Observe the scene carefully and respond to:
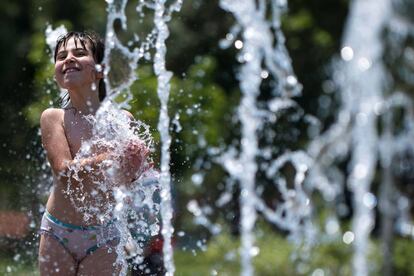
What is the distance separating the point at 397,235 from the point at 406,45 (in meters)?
2.42

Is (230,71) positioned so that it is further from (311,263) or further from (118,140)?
(118,140)

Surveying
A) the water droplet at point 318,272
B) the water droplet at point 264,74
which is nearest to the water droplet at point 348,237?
the water droplet at point 318,272

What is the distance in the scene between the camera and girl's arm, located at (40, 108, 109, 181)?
3.20 meters

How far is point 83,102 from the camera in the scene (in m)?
3.39

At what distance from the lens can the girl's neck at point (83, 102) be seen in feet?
11.1

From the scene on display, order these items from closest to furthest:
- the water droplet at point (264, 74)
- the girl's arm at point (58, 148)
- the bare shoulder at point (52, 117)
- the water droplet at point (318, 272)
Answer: the girl's arm at point (58, 148), the bare shoulder at point (52, 117), the water droplet at point (318, 272), the water droplet at point (264, 74)

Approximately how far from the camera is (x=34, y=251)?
4789mm

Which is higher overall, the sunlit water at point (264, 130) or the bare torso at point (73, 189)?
the sunlit water at point (264, 130)

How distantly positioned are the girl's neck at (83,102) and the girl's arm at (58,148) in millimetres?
66

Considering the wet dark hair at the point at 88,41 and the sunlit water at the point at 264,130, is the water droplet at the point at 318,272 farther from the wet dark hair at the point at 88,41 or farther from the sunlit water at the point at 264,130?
the wet dark hair at the point at 88,41

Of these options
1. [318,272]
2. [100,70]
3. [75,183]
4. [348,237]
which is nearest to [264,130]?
[318,272]

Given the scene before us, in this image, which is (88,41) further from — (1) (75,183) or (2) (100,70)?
(1) (75,183)

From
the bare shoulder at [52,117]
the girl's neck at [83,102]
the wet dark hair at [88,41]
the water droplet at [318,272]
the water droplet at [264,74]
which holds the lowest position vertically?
the bare shoulder at [52,117]

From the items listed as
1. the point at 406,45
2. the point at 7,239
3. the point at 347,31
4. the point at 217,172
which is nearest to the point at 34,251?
the point at 7,239
